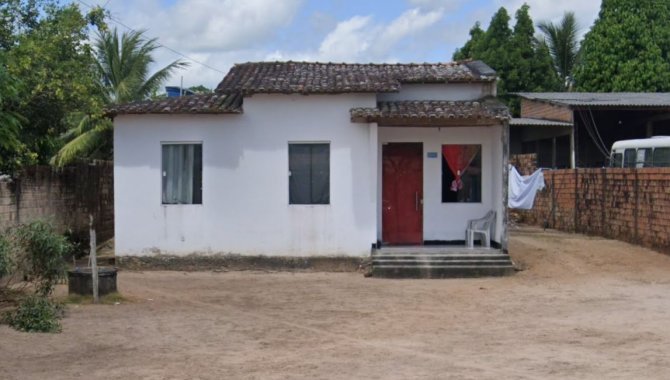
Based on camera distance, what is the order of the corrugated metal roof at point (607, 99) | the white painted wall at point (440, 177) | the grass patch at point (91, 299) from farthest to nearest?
the corrugated metal roof at point (607, 99) → the white painted wall at point (440, 177) → the grass patch at point (91, 299)

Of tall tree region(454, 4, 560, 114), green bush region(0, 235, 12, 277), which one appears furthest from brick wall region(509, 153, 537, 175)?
green bush region(0, 235, 12, 277)

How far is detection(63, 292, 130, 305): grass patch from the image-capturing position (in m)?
11.5

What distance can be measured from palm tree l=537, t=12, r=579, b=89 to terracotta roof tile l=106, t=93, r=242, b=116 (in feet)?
89.9

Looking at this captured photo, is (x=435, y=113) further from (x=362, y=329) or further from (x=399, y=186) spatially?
(x=362, y=329)

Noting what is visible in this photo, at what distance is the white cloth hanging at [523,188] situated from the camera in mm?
20250

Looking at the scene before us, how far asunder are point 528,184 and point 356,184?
6.73 metres

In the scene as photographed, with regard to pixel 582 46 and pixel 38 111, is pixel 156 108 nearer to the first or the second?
pixel 38 111

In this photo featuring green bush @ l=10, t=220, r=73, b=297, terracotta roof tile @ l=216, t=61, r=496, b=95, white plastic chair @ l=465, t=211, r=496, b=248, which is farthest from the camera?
white plastic chair @ l=465, t=211, r=496, b=248

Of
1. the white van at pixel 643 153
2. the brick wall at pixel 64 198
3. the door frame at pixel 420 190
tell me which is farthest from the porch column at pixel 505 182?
the brick wall at pixel 64 198

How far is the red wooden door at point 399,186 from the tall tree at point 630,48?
21072 millimetres

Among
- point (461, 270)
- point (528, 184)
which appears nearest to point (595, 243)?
point (528, 184)

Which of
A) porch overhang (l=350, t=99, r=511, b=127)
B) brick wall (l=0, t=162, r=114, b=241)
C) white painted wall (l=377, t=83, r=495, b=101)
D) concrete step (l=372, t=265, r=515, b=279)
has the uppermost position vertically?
white painted wall (l=377, t=83, r=495, b=101)

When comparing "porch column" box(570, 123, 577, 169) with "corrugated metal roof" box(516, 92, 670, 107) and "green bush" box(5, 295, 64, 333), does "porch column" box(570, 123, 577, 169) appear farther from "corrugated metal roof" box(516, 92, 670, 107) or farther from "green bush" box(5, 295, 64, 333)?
"green bush" box(5, 295, 64, 333)

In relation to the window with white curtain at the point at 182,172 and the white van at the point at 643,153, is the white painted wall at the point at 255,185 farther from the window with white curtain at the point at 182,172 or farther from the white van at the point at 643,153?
the white van at the point at 643,153
